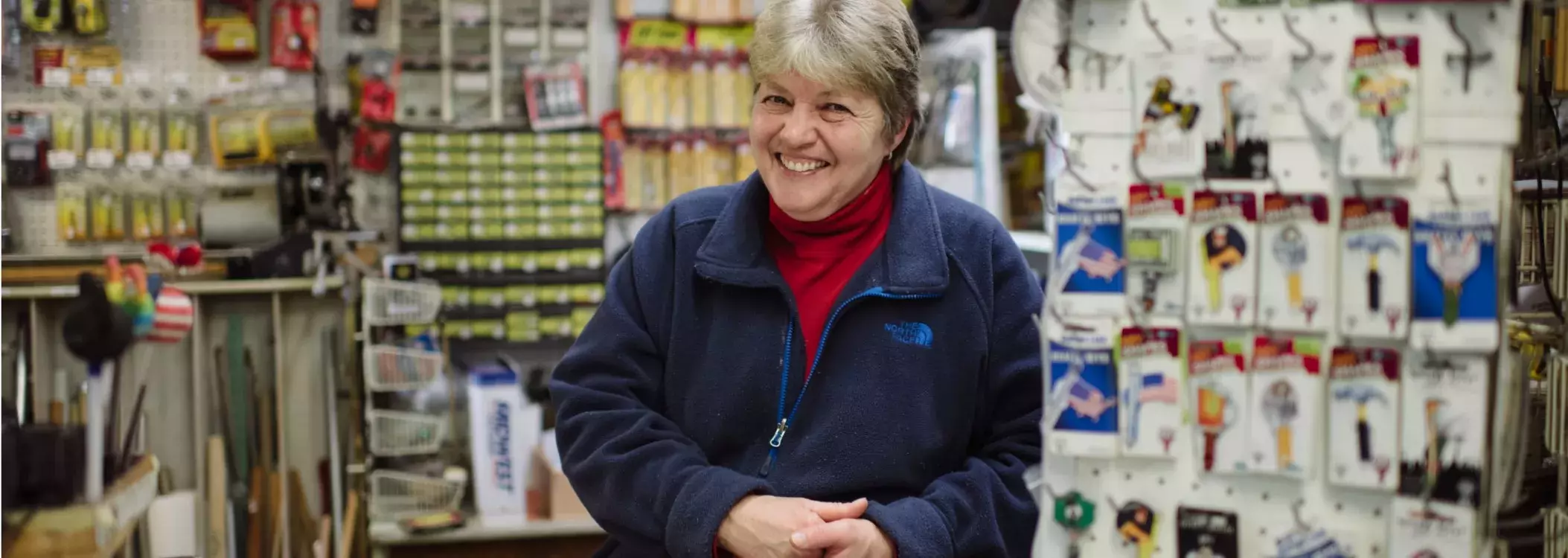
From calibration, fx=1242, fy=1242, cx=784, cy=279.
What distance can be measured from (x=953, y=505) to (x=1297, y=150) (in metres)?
0.64

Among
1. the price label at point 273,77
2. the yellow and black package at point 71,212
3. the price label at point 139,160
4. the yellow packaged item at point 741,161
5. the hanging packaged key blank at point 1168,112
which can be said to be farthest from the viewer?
the yellow packaged item at point 741,161

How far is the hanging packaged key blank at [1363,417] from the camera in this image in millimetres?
1311

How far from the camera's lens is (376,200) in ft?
15.3

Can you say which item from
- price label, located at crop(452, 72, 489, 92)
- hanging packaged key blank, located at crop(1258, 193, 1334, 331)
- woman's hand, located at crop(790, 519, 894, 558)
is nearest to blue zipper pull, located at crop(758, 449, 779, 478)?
woman's hand, located at crop(790, 519, 894, 558)

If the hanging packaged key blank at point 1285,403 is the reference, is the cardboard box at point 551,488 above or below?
below

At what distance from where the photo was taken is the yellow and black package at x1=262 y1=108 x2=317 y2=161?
172 inches

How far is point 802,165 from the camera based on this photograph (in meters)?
1.68

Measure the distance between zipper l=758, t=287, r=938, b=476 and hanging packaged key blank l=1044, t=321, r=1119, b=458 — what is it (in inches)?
11.5

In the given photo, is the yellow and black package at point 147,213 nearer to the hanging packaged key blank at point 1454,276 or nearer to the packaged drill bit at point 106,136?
the packaged drill bit at point 106,136

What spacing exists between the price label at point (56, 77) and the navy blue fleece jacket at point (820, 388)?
2506 mm

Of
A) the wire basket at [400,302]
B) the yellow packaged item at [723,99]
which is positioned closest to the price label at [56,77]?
the wire basket at [400,302]

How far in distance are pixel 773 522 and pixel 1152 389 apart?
1.65 ft

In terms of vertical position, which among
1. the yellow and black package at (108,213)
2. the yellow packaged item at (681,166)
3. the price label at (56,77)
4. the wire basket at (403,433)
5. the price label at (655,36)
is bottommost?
the wire basket at (403,433)

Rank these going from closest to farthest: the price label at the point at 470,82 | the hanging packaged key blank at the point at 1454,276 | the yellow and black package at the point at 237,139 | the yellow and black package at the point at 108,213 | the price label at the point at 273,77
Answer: the hanging packaged key blank at the point at 1454,276, the yellow and black package at the point at 108,213, the yellow and black package at the point at 237,139, the price label at the point at 273,77, the price label at the point at 470,82
